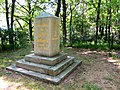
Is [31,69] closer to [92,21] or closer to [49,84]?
[49,84]

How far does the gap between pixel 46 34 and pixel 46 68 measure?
123 cm

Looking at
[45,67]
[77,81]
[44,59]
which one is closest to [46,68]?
[45,67]

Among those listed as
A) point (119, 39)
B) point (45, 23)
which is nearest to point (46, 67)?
point (45, 23)

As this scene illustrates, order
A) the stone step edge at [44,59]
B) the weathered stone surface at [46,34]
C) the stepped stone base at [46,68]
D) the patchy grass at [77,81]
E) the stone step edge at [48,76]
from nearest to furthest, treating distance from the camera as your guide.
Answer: the patchy grass at [77,81] < the stone step edge at [48,76] < the stepped stone base at [46,68] < the stone step edge at [44,59] < the weathered stone surface at [46,34]

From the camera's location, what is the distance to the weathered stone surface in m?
5.04

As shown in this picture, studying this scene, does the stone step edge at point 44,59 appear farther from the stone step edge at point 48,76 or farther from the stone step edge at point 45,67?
the stone step edge at point 48,76

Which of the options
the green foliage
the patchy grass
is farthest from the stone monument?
the green foliage

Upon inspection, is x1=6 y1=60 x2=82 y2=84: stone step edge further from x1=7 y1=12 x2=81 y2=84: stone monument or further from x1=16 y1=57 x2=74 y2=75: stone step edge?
x1=16 y1=57 x2=74 y2=75: stone step edge

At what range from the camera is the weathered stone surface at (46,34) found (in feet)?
16.5

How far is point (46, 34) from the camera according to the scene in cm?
510

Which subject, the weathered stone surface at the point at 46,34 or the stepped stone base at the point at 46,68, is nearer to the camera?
the stepped stone base at the point at 46,68

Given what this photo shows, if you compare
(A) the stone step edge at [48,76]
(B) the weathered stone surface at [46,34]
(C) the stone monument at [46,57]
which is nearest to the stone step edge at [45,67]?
(C) the stone monument at [46,57]

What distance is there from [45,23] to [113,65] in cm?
340

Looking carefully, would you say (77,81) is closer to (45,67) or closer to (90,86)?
(90,86)
